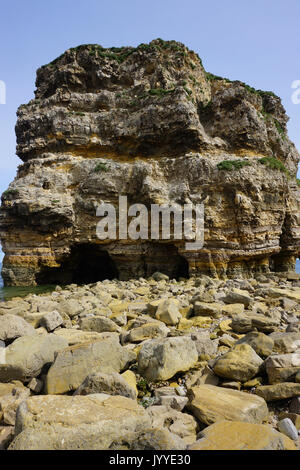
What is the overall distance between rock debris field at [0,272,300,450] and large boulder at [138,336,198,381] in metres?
0.02

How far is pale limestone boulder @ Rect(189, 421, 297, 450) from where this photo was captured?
2174 mm

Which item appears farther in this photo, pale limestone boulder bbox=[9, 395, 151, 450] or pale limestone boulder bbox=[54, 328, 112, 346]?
pale limestone boulder bbox=[54, 328, 112, 346]

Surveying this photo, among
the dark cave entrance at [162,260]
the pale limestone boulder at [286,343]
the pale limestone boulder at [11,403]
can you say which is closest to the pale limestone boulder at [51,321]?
the pale limestone boulder at [11,403]

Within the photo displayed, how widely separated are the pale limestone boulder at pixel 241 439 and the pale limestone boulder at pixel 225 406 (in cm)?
29

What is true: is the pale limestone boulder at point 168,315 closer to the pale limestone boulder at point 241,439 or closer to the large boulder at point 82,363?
the large boulder at point 82,363

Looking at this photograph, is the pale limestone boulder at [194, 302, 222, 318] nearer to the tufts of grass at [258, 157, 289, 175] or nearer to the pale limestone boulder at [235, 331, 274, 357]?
the pale limestone boulder at [235, 331, 274, 357]

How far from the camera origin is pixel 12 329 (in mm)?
4898

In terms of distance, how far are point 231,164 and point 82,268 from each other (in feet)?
52.4

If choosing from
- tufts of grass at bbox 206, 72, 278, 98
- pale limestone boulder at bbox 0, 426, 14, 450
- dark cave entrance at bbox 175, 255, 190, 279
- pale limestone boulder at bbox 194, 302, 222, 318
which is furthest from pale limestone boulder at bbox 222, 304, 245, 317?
tufts of grass at bbox 206, 72, 278, 98

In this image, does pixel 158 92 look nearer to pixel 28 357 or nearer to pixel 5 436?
pixel 28 357

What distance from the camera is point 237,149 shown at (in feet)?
57.2

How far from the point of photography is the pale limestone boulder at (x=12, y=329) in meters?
4.81

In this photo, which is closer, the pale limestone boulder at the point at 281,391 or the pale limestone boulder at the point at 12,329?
the pale limestone boulder at the point at 281,391

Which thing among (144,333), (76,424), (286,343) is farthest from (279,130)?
(76,424)
